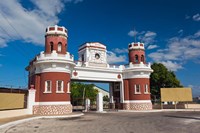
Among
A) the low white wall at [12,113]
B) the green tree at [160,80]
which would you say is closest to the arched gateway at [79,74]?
the low white wall at [12,113]

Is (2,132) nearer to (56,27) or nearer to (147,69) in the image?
(56,27)

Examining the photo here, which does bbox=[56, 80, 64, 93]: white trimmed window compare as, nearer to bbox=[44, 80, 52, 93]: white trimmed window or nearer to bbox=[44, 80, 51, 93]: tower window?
bbox=[44, 80, 52, 93]: white trimmed window

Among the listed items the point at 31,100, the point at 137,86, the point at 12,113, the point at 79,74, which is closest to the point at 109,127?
the point at 12,113

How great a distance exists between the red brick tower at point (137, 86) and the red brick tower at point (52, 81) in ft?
34.2

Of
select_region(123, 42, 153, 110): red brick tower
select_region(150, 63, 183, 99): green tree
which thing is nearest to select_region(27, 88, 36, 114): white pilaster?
select_region(123, 42, 153, 110): red brick tower

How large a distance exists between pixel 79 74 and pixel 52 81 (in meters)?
5.50

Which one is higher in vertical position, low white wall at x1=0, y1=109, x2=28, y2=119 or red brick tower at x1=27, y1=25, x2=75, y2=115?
red brick tower at x1=27, y1=25, x2=75, y2=115

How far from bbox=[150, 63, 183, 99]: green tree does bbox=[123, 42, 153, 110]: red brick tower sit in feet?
38.9

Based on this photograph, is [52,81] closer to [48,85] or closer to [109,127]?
[48,85]

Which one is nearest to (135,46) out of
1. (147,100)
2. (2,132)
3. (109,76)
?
(109,76)

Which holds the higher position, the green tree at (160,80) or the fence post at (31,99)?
the green tree at (160,80)

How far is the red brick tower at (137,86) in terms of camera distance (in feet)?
94.5

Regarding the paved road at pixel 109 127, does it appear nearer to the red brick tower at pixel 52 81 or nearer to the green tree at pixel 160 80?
the red brick tower at pixel 52 81

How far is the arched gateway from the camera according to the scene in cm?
2177
